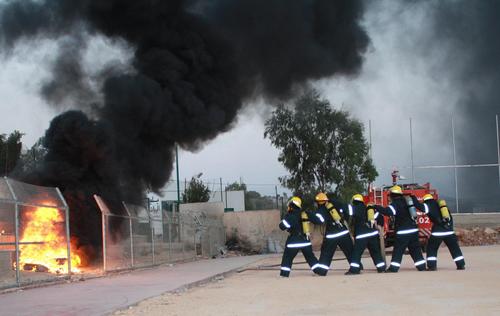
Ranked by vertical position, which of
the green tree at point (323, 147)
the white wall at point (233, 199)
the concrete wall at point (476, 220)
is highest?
the green tree at point (323, 147)

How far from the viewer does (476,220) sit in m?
34.6

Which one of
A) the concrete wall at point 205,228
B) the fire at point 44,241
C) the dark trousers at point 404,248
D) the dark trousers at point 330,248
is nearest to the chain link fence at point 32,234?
the fire at point 44,241

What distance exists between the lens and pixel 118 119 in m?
20.7

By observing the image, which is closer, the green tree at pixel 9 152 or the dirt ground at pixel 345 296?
the dirt ground at pixel 345 296

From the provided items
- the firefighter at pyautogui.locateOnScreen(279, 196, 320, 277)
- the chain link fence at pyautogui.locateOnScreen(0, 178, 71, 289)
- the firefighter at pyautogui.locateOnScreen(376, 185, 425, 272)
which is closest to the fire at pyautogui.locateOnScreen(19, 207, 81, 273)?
the chain link fence at pyautogui.locateOnScreen(0, 178, 71, 289)

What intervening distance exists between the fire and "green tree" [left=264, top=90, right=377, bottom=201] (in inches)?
677

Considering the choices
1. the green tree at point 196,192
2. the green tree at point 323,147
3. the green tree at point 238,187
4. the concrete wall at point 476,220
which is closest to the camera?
the green tree at point 323,147

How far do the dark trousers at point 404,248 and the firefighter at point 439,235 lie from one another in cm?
24

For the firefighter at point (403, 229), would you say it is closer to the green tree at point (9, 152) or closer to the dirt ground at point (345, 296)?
the dirt ground at point (345, 296)

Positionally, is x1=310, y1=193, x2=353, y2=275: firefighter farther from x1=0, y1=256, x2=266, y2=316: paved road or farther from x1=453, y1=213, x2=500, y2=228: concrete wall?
x1=453, y1=213, x2=500, y2=228: concrete wall

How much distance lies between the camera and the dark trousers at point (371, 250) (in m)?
14.7

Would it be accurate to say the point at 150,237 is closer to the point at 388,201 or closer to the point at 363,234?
the point at 363,234

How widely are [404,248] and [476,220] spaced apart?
69.6 feet

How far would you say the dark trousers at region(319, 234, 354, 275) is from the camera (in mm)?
14641
